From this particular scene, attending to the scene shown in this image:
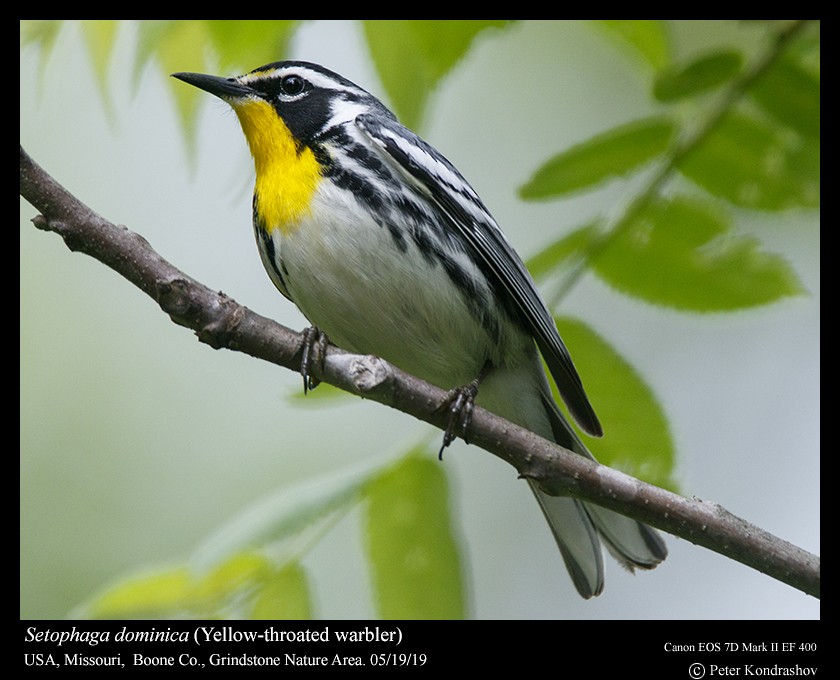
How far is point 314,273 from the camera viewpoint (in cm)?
257

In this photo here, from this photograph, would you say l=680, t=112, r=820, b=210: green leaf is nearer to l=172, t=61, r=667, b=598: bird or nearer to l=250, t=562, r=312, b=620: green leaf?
l=172, t=61, r=667, b=598: bird

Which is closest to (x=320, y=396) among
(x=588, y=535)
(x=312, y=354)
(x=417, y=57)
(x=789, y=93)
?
(x=312, y=354)

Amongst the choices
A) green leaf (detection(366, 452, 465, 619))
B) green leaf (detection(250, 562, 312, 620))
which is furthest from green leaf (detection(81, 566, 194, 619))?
green leaf (detection(366, 452, 465, 619))

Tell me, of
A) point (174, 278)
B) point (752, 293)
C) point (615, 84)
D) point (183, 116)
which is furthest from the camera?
point (615, 84)

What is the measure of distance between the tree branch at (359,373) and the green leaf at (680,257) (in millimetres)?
508

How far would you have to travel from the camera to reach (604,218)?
2.25 metres

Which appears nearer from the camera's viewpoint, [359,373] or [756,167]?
[359,373]

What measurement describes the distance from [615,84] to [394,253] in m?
1.90

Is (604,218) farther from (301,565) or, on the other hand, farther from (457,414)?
(301,565)

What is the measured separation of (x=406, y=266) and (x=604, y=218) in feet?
1.99

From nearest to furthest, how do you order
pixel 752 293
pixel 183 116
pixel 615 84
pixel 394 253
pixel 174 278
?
1. pixel 174 278
2. pixel 752 293
3. pixel 183 116
4. pixel 394 253
5. pixel 615 84
